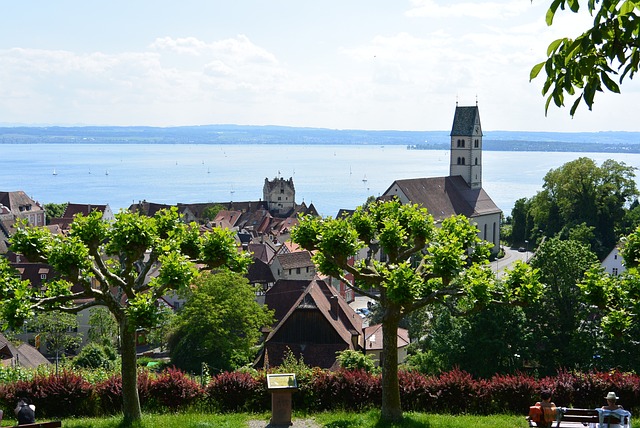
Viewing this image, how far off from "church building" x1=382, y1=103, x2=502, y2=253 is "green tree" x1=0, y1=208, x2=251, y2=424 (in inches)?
2493

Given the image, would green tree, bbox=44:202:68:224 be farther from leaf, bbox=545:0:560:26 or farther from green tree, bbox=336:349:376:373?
leaf, bbox=545:0:560:26

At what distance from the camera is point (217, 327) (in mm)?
36625

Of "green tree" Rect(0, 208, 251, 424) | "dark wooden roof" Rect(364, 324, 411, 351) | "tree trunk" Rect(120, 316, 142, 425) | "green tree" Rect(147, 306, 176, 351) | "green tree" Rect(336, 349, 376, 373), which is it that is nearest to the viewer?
"green tree" Rect(0, 208, 251, 424)

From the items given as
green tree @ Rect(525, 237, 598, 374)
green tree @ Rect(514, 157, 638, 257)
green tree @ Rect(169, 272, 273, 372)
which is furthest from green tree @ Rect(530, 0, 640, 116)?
green tree @ Rect(514, 157, 638, 257)

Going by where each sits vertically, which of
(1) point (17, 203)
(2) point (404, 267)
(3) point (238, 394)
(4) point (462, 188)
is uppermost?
(4) point (462, 188)

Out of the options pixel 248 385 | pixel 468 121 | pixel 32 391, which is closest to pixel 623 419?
pixel 248 385

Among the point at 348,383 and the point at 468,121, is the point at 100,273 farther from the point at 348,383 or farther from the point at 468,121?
the point at 468,121

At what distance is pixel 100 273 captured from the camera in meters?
13.4

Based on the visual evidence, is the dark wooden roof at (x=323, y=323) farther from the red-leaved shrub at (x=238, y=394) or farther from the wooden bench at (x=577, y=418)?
the wooden bench at (x=577, y=418)

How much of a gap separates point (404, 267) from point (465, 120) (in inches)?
3175

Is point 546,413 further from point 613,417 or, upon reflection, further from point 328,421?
point 328,421

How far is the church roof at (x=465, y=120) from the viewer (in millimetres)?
90250

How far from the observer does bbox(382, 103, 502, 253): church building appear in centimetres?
7956

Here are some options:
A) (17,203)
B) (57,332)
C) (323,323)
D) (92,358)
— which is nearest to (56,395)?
(323,323)
